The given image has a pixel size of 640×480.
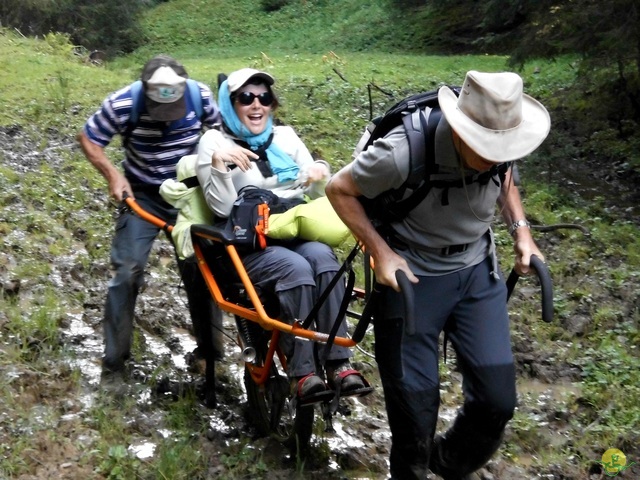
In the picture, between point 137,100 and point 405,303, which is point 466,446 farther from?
point 137,100

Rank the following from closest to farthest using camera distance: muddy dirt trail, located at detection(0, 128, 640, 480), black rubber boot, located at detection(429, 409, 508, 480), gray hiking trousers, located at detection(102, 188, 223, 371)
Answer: black rubber boot, located at detection(429, 409, 508, 480), muddy dirt trail, located at detection(0, 128, 640, 480), gray hiking trousers, located at detection(102, 188, 223, 371)

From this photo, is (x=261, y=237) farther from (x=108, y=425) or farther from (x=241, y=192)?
(x=108, y=425)

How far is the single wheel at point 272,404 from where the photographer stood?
440cm

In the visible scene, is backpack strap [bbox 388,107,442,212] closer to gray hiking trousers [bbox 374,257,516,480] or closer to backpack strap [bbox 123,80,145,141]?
gray hiking trousers [bbox 374,257,516,480]

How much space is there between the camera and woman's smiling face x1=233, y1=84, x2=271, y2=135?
180 inches

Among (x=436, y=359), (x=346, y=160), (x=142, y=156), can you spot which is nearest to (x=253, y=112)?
(x=142, y=156)

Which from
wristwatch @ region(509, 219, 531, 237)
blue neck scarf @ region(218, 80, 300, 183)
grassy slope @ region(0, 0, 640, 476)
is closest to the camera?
wristwatch @ region(509, 219, 531, 237)

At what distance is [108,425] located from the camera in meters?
4.53

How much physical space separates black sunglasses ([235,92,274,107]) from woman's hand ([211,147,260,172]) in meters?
0.32

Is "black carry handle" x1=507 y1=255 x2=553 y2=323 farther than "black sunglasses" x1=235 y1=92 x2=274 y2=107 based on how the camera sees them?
No

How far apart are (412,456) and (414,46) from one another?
25.2 m

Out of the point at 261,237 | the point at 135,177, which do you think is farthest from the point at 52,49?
the point at 261,237

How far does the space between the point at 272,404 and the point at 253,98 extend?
173 cm

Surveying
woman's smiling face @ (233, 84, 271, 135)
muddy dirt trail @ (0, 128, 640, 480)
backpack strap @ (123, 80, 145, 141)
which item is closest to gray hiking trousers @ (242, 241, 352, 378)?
muddy dirt trail @ (0, 128, 640, 480)
